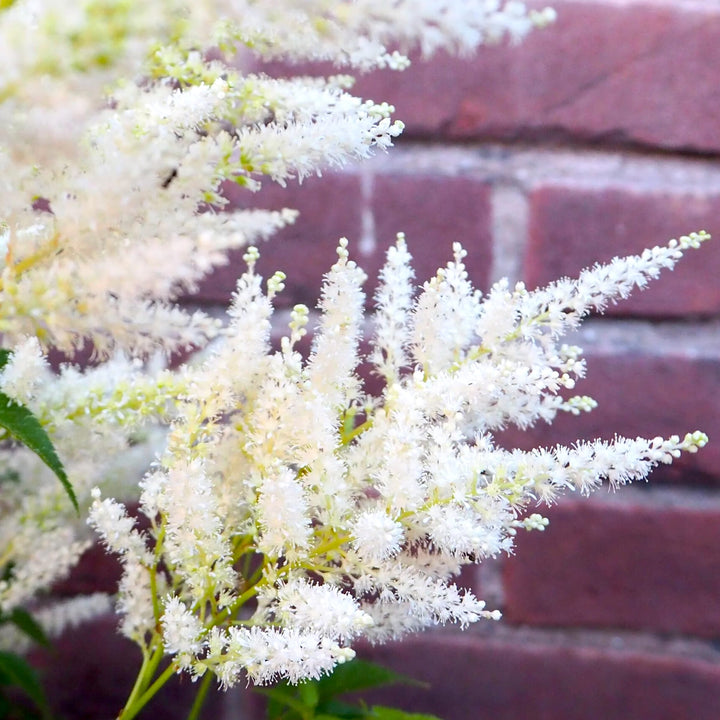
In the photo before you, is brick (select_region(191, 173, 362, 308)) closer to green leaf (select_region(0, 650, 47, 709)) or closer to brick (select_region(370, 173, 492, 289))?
brick (select_region(370, 173, 492, 289))

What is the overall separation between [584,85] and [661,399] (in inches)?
7.8

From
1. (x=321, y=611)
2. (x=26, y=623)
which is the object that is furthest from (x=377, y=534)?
(x=26, y=623)

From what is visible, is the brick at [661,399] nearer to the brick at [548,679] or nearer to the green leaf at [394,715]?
the brick at [548,679]

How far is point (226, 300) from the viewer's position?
52 cm

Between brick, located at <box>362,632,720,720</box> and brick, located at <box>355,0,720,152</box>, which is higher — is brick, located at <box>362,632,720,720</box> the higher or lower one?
the lower one

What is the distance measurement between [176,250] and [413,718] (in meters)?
0.18

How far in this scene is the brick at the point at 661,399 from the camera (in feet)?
1.68

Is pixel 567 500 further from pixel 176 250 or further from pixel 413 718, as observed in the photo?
pixel 176 250

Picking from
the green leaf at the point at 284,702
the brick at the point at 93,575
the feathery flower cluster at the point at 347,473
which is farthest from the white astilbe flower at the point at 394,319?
the brick at the point at 93,575

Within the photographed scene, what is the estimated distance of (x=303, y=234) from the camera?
0.51 meters

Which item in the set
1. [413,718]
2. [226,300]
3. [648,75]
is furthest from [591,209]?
[413,718]

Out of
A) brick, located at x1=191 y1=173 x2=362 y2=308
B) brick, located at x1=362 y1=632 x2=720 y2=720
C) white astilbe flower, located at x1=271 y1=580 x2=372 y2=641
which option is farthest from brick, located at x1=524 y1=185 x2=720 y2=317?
white astilbe flower, located at x1=271 y1=580 x2=372 y2=641

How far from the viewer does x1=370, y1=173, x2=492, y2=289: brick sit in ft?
1.66

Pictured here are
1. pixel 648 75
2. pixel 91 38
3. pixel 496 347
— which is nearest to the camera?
pixel 91 38
